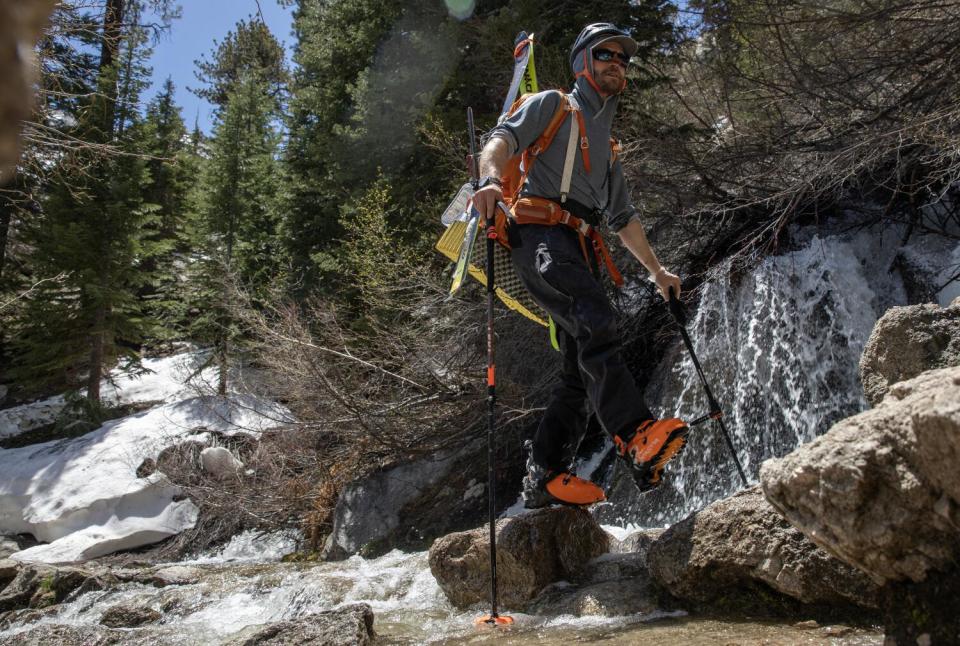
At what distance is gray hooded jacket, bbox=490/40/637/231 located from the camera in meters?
4.30

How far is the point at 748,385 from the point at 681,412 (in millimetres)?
625

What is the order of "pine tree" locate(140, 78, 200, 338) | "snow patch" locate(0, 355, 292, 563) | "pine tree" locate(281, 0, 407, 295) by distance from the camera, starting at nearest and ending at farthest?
"snow patch" locate(0, 355, 292, 563) → "pine tree" locate(281, 0, 407, 295) → "pine tree" locate(140, 78, 200, 338)

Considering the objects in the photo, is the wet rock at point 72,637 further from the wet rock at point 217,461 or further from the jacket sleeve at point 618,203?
the wet rock at point 217,461

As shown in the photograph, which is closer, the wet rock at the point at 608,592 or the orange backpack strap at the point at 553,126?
the wet rock at the point at 608,592

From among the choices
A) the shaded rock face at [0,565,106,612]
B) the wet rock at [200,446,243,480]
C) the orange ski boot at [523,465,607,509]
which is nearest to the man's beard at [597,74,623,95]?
the orange ski boot at [523,465,607,509]

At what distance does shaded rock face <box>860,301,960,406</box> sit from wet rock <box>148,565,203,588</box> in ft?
19.2

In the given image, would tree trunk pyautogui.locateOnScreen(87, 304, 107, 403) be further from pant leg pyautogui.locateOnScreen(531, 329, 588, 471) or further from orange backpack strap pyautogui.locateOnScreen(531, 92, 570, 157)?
orange backpack strap pyautogui.locateOnScreen(531, 92, 570, 157)

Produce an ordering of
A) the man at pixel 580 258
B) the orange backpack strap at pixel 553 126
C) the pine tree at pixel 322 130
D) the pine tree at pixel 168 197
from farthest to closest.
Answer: the pine tree at pixel 168 197 → the pine tree at pixel 322 130 → the orange backpack strap at pixel 553 126 → the man at pixel 580 258

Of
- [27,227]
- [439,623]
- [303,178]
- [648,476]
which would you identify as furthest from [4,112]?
[27,227]

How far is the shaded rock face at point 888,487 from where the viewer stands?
2.10 m

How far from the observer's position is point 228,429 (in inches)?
524

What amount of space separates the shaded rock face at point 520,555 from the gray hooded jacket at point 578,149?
5.99 ft

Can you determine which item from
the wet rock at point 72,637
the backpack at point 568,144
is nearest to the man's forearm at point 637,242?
the backpack at point 568,144

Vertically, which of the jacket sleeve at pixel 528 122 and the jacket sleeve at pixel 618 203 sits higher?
the jacket sleeve at pixel 528 122
